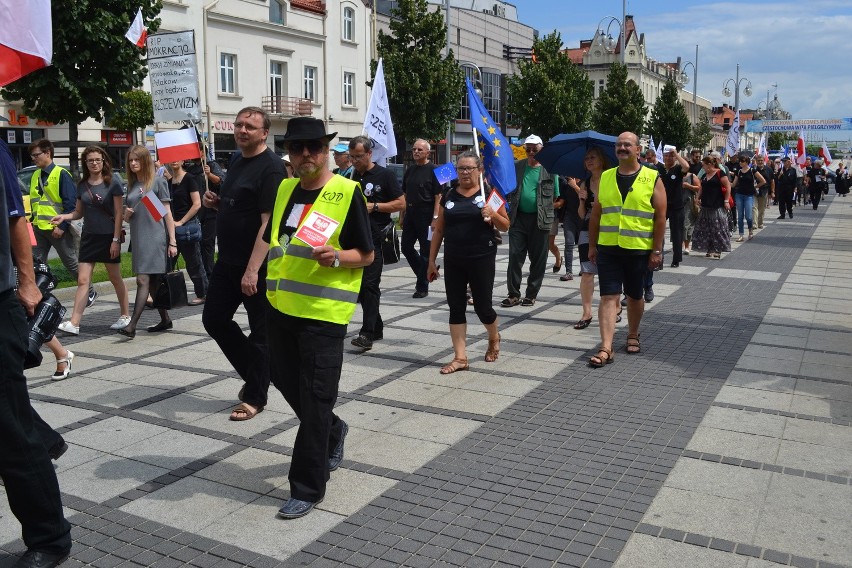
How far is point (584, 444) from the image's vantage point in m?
5.36

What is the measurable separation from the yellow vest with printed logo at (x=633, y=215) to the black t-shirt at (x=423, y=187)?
134 inches

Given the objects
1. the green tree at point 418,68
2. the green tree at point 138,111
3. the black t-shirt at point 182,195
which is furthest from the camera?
the green tree at point 418,68

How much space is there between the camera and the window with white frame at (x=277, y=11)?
40625mm

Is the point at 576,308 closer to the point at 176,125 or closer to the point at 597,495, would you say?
the point at 597,495

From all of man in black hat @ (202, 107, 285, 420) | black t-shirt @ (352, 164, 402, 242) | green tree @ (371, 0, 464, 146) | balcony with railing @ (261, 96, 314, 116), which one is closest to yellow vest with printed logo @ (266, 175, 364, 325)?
man in black hat @ (202, 107, 285, 420)

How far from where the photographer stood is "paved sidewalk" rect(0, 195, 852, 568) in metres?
3.97

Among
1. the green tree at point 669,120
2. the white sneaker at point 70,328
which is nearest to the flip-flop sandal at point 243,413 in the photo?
the white sneaker at point 70,328

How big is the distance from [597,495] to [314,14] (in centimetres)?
4130

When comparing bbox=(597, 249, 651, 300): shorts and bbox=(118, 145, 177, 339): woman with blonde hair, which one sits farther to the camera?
bbox=(118, 145, 177, 339): woman with blonde hair

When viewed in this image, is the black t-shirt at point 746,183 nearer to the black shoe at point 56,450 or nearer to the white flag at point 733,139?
the white flag at point 733,139

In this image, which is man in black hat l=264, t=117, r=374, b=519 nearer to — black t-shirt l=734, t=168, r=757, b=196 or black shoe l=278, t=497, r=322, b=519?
black shoe l=278, t=497, r=322, b=519

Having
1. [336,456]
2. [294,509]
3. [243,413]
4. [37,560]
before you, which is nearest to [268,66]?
[243,413]

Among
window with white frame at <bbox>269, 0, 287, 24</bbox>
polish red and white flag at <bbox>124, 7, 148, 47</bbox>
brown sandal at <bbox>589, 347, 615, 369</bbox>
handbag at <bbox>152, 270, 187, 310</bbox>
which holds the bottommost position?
brown sandal at <bbox>589, 347, 615, 369</bbox>

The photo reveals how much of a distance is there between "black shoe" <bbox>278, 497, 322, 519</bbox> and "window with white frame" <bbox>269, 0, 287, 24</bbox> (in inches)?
1536
